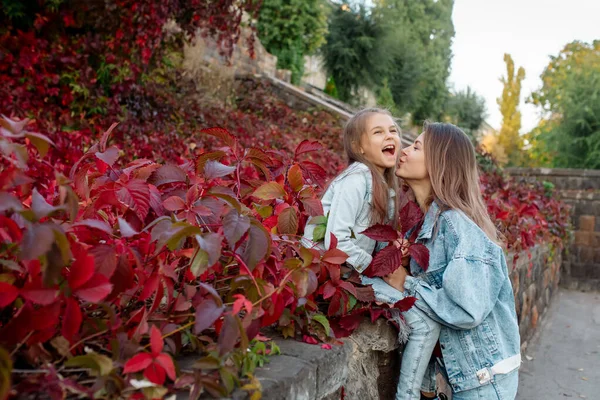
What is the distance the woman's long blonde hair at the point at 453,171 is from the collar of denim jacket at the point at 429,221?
0.10ft

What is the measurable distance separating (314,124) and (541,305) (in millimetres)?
4682

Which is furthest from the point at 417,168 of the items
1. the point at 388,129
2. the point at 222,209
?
the point at 222,209

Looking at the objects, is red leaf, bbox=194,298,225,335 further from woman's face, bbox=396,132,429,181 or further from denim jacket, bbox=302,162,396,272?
woman's face, bbox=396,132,429,181

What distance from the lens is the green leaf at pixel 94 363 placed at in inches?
36.9

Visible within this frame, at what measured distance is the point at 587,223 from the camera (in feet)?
32.1

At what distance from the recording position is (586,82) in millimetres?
12539

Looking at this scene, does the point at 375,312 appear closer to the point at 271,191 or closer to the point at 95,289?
the point at 271,191

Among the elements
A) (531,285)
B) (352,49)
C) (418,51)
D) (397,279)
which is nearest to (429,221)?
(397,279)

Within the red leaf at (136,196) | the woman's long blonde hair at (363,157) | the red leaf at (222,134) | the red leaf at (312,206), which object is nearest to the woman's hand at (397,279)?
the woman's long blonde hair at (363,157)

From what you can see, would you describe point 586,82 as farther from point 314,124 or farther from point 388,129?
point 388,129

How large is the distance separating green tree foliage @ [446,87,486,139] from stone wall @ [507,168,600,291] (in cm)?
1838

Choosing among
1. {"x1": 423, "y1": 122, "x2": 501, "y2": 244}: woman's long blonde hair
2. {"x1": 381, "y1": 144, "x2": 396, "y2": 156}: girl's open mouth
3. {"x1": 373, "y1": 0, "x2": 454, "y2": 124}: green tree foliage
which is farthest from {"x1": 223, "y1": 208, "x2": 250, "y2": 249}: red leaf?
{"x1": 373, "y1": 0, "x2": 454, "y2": 124}: green tree foliage

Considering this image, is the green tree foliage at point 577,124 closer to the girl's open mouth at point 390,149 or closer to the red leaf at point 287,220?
the girl's open mouth at point 390,149

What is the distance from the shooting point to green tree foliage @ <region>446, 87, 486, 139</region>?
28.4 metres
